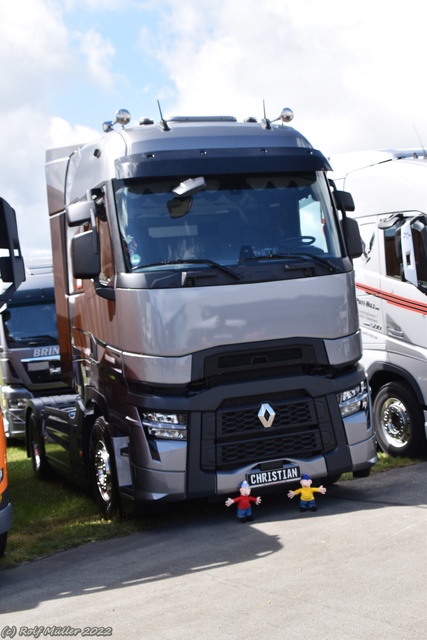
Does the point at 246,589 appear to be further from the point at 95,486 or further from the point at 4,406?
the point at 4,406

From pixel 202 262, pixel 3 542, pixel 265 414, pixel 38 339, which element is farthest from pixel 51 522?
pixel 38 339

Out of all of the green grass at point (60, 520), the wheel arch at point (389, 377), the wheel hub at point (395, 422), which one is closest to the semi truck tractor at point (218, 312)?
the green grass at point (60, 520)

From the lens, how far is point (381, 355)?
11.5 metres

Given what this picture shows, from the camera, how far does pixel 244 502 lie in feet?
27.9

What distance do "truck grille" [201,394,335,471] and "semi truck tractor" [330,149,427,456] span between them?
8.77ft

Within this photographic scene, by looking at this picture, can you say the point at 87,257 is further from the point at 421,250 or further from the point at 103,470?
the point at 421,250

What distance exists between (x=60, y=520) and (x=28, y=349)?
7.65 metres

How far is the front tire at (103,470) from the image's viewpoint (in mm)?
9016

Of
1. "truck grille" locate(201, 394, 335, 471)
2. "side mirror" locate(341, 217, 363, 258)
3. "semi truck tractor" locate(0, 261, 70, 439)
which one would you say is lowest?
"truck grille" locate(201, 394, 335, 471)

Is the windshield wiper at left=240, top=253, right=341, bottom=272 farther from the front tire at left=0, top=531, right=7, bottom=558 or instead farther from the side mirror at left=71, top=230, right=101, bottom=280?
the front tire at left=0, top=531, right=7, bottom=558

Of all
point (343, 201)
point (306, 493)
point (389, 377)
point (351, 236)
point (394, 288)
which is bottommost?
point (306, 493)

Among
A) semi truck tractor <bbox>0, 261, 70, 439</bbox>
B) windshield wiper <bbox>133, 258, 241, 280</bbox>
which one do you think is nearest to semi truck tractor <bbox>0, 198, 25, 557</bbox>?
windshield wiper <bbox>133, 258, 241, 280</bbox>

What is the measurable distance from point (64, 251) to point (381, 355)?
12.8 feet

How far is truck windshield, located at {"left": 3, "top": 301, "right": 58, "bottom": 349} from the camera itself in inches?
670
